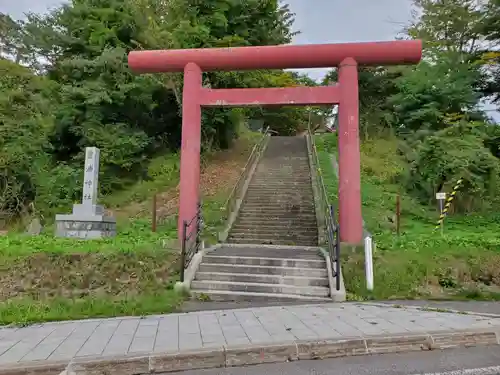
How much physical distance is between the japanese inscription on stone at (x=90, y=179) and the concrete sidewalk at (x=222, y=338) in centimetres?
622

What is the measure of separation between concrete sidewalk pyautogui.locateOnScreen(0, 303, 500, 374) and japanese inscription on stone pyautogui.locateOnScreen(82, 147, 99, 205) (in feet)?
20.4

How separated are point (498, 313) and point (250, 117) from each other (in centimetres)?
2736

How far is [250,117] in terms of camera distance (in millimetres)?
32094

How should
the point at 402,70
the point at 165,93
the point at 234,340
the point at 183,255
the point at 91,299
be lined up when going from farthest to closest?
the point at 402,70 → the point at 165,93 → the point at 183,255 → the point at 91,299 → the point at 234,340

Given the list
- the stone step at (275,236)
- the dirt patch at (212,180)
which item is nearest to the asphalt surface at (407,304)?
→ the stone step at (275,236)

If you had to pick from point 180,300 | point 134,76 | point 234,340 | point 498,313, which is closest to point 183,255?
point 180,300

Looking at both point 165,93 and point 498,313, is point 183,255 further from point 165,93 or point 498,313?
point 165,93

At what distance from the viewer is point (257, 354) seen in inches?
170

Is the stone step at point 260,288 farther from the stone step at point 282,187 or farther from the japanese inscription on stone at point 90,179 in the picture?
the stone step at point 282,187

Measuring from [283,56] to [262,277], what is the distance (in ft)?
18.1

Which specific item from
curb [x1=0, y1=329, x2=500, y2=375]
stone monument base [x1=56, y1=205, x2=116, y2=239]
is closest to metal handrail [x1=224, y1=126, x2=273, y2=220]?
stone monument base [x1=56, y1=205, x2=116, y2=239]

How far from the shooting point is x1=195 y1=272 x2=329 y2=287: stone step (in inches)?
302

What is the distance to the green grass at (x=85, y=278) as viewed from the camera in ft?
20.5

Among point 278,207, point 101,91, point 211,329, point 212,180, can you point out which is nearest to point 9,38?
point 101,91
